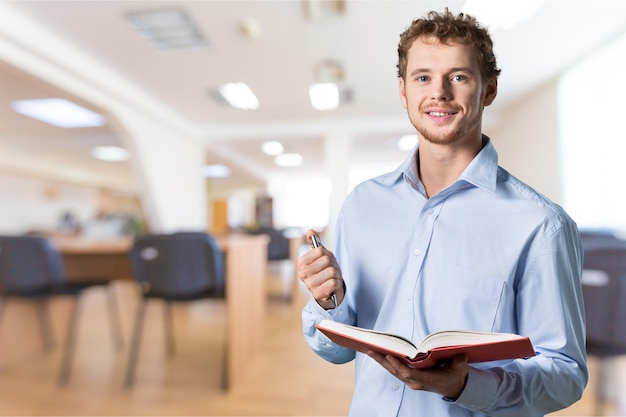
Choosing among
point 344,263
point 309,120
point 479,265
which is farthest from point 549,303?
point 309,120

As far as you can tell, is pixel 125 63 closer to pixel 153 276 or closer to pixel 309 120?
pixel 153 276

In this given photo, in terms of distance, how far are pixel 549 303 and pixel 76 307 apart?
2445mm

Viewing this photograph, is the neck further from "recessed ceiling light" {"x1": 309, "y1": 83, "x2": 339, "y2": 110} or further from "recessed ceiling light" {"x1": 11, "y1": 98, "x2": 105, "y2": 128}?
"recessed ceiling light" {"x1": 11, "y1": 98, "x2": 105, "y2": 128}

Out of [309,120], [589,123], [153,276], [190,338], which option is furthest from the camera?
[190,338]

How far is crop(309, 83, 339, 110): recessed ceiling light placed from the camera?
1.17 meters

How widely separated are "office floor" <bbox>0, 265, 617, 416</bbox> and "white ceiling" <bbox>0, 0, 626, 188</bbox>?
66 cm

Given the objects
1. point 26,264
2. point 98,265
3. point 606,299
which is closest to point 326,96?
point 606,299

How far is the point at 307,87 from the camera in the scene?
147 centimetres

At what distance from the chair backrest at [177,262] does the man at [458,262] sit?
131 centimetres

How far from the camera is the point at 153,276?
1.89 metres

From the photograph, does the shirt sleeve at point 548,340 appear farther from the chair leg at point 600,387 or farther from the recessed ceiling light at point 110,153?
the recessed ceiling light at point 110,153

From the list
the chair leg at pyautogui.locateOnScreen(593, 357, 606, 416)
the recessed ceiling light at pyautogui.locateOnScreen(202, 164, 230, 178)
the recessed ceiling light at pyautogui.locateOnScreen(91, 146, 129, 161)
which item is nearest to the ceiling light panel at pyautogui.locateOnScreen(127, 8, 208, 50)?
the chair leg at pyautogui.locateOnScreen(593, 357, 606, 416)

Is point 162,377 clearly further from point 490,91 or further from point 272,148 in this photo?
point 490,91

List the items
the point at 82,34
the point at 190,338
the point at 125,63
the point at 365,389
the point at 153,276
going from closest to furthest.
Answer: the point at 365,389 < the point at 153,276 < the point at 82,34 < the point at 190,338 < the point at 125,63
